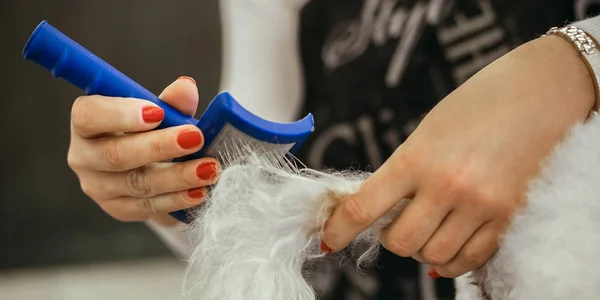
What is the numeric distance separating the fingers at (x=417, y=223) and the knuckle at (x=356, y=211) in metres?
0.02

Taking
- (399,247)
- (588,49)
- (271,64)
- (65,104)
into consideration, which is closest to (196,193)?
(399,247)

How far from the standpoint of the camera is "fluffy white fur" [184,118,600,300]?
0.24 metres

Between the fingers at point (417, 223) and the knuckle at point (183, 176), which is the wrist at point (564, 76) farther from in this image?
the knuckle at point (183, 176)

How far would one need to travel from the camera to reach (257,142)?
0.95 ft

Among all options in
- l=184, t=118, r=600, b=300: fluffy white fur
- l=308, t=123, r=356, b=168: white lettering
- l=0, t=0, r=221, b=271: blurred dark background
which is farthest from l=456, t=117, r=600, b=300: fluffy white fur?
l=0, t=0, r=221, b=271: blurred dark background

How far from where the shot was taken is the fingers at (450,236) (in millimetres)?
279

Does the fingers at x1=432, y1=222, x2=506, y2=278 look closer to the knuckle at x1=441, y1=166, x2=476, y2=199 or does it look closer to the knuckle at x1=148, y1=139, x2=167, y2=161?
the knuckle at x1=441, y1=166, x2=476, y2=199

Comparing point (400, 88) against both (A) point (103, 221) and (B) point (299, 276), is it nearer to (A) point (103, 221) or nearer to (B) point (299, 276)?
(B) point (299, 276)

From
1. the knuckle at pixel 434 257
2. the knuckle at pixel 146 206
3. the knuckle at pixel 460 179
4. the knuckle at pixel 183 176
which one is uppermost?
the knuckle at pixel 183 176

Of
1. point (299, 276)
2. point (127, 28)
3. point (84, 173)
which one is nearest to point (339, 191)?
point (299, 276)

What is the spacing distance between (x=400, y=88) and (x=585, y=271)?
0.34 metres

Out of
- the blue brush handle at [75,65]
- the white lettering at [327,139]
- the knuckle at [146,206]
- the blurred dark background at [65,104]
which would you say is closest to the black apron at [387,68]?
the white lettering at [327,139]

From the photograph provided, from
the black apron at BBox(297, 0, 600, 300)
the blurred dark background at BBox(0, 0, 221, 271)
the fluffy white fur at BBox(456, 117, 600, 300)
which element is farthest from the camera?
the blurred dark background at BBox(0, 0, 221, 271)

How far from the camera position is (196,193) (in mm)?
321
